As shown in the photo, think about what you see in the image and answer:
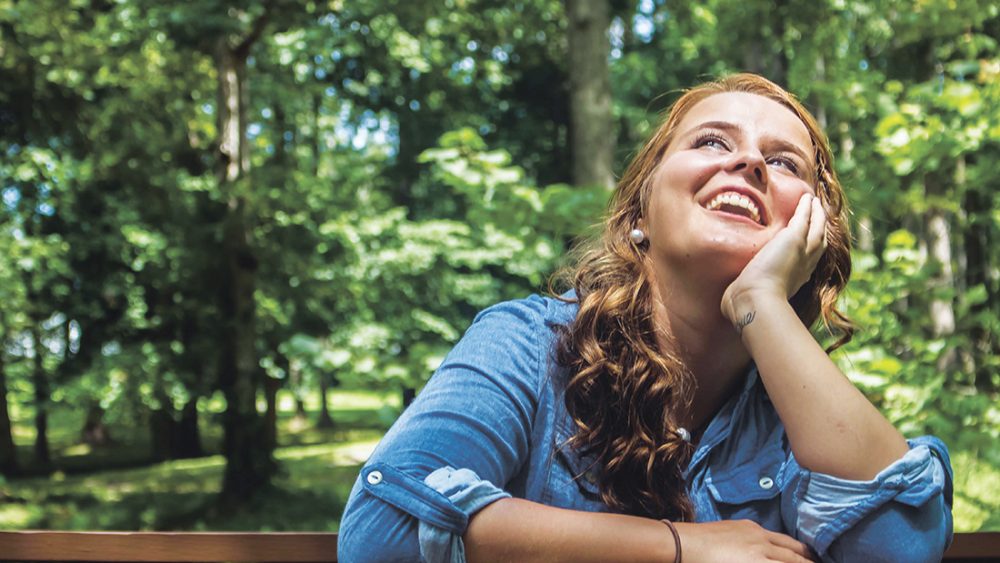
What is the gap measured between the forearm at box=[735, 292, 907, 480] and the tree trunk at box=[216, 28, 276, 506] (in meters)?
8.11

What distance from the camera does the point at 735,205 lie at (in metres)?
1.40

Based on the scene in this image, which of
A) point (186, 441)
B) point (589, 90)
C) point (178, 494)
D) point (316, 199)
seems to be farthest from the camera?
point (186, 441)

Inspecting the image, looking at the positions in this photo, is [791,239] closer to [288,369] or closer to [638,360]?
[638,360]

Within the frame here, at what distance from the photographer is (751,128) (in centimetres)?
147

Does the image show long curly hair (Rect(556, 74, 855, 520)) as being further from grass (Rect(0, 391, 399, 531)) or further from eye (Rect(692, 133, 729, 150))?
grass (Rect(0, 391, 399, 531))

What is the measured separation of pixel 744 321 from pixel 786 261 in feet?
0.42

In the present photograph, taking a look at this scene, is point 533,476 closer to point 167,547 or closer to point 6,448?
point 167,547

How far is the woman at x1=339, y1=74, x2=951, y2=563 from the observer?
3.77ft

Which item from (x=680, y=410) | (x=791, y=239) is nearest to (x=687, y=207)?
(x=791, y=239)

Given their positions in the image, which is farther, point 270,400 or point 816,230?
point 270,400

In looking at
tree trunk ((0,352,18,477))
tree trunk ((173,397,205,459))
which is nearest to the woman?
tree trunk ((0,352,18,477))

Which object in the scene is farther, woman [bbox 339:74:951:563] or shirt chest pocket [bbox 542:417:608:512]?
shirt chest pocket [bbox 542:417:608:512]

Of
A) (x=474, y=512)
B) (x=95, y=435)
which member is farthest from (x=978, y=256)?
(x=95, y=435)

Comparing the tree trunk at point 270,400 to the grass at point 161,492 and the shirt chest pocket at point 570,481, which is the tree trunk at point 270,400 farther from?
the shirt chest pocket at point 570,481
